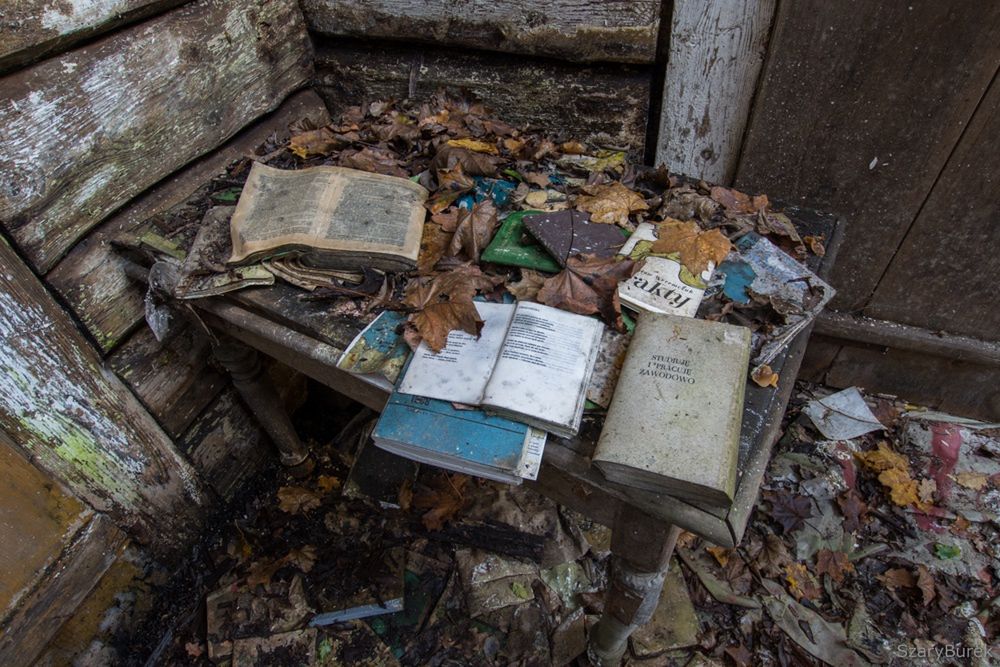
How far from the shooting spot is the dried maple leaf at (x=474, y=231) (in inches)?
58.2

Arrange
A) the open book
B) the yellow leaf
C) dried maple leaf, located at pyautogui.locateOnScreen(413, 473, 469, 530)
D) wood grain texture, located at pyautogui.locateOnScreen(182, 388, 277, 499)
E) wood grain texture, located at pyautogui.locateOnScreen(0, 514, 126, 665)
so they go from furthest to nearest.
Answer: dried maple leaf, located at pyautogui.locateOnScreen(413, 473, 469, 530) → wood grain texture, located at pyautogui.locateOnScreen(182, 388, 277, 499) → the yellow leaf → wood grain texture, located at pyautogui.locateOnScreen(0, 514, 126, 665) → the open book

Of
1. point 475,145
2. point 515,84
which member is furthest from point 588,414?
point 515,84

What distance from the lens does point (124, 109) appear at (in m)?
1.54

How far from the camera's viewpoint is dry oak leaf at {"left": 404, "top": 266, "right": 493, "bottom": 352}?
4.19 ft

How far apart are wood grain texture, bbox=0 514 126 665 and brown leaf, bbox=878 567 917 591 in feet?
8.83

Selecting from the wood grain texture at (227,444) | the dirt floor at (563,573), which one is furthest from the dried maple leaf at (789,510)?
the wood grain texture at (227,444)

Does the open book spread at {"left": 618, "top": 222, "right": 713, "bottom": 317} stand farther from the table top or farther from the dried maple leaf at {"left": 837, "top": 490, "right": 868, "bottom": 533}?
the dried maple leaf at {"left": 837, "top": 490, "right": 868, "bottom": 533}

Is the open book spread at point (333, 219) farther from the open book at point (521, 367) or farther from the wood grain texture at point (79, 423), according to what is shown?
the wood grain texture at point (79, 423)

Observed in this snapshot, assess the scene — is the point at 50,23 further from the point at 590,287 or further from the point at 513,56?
the point at 590,287

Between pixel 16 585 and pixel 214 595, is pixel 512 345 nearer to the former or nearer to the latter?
pixel 16 585

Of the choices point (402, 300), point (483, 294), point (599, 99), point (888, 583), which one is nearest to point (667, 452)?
point (483, 294)

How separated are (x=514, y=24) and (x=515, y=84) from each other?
0.20 meters

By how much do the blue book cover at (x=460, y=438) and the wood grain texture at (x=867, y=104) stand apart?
143 centimetres

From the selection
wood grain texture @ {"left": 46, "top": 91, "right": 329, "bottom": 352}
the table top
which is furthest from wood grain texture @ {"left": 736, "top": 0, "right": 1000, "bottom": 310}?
wood grain texture @ {"left": 46, "top": 91, "right": 329, "bottom": 352}
